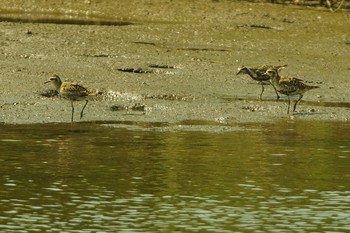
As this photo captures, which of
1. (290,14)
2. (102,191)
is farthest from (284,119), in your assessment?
(290,14)

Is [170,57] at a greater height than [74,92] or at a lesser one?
greater

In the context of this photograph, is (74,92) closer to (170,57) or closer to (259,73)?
(259,73)

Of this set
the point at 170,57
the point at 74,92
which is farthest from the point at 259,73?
the point at 74,92

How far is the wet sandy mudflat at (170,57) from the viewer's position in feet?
55.6

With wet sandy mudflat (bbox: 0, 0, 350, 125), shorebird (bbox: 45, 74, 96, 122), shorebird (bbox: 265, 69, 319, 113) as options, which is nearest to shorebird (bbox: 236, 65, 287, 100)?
wet sandy mudflat (bbox: 0, 0, 350, 125)

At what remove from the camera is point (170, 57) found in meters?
21.1

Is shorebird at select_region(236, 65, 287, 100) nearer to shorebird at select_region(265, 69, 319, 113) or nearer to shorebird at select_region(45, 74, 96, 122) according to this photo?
shorebird at select_region(265, 69, 319, 113)

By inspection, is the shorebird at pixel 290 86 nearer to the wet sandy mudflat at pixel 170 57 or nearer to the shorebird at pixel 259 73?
the wet sandy mudflat at pixel 170 57

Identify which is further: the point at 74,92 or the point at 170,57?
the point at 170,57

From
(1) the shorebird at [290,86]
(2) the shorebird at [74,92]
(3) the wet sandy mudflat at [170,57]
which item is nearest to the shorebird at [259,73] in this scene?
(3) the wet sandy mudflat at [170,57]

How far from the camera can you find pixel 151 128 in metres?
15.3

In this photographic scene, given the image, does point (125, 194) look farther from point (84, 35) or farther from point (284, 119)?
point (84, 35)

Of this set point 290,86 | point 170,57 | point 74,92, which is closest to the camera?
point 74,92

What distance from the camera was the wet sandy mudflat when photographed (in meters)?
16.9
